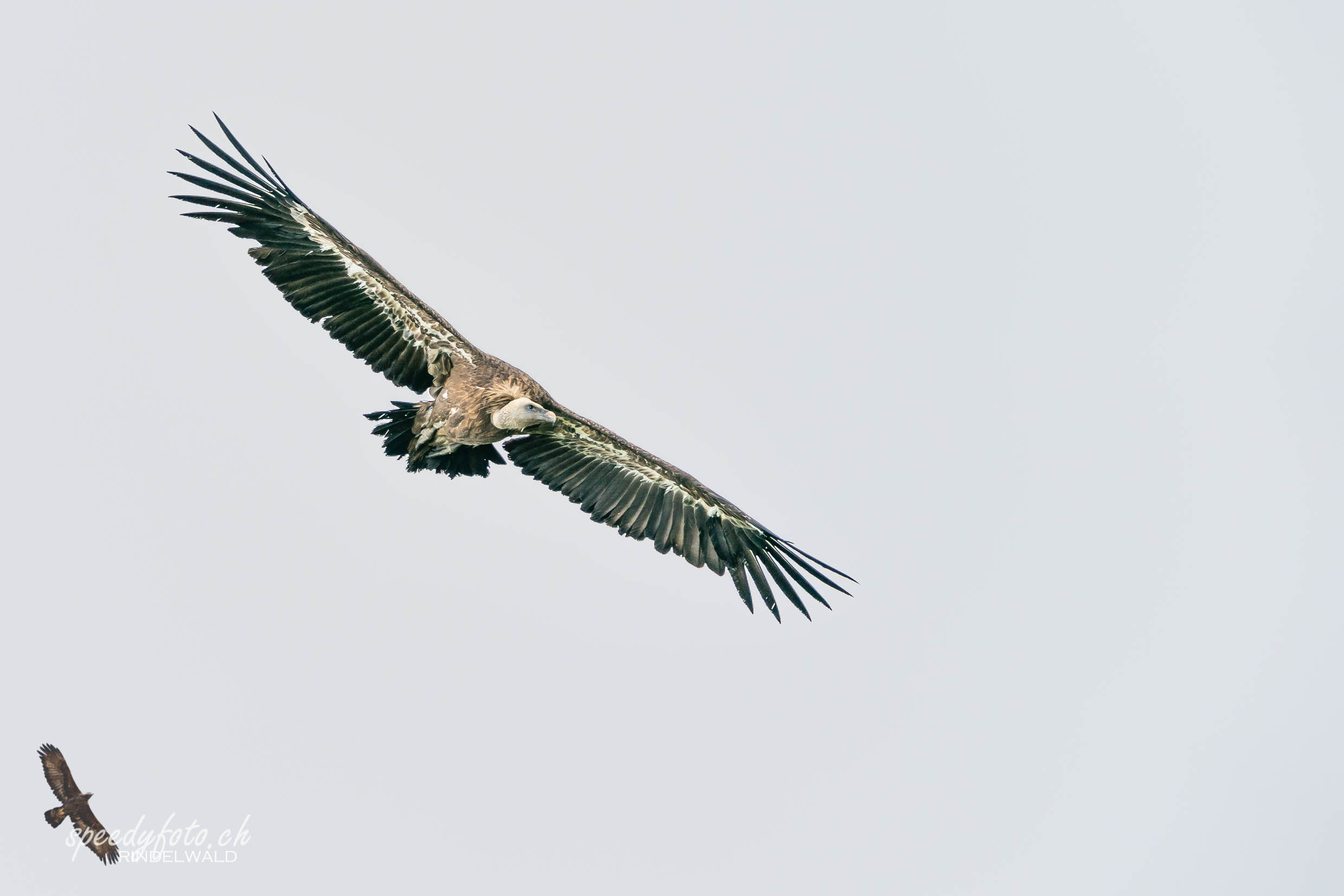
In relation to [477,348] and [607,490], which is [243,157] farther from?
[607,490]

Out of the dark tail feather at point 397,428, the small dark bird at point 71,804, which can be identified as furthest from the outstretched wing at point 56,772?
the dark tail feather at point 397,428

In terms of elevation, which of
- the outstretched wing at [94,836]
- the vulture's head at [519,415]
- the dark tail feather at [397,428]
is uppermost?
the vulture's head at [519,415]

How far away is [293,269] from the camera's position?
699 inches

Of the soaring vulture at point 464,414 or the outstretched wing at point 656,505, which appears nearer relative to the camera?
the soaring vulture at point 464,414

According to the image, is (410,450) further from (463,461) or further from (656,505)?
(656,505)

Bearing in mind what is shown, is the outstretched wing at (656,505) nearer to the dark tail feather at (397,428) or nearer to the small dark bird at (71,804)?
the dark tail feather at (397,428)

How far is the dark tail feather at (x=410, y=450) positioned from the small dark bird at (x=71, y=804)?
21.1 feet

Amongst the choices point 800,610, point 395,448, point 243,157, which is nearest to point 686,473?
point 800,610

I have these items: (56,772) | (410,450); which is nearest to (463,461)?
(410,450)

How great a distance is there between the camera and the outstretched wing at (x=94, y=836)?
18625 millimetres

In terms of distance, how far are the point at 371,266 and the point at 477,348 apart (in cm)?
180

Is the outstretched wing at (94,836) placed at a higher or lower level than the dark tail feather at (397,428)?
lower

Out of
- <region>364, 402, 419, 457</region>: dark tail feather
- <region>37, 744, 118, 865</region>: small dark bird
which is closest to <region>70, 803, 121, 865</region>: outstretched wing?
<region>37, 744, 118, 865</region>: small dark bird

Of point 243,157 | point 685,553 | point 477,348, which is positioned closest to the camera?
point 243,157
